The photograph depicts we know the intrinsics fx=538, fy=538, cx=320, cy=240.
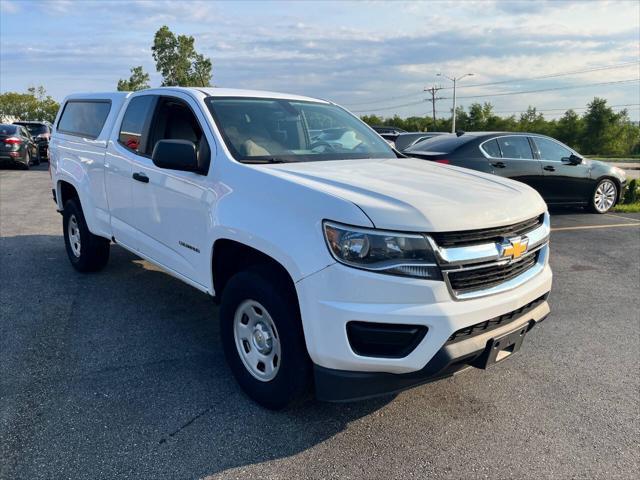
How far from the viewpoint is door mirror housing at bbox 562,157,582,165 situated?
10164 mm

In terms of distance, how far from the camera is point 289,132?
13.1 feet

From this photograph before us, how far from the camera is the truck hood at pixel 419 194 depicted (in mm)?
2625

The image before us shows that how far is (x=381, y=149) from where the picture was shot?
175 inches

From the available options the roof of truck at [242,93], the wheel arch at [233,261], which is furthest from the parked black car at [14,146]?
the wheel arch at [233,261]

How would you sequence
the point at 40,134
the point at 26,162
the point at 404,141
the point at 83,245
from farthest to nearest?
the point at 40,134
the point at 26,162
the point at 404,141
the point at 83,245

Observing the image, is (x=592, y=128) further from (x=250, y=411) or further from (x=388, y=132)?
(x=250, y=411)

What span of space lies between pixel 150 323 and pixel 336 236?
8.65ft

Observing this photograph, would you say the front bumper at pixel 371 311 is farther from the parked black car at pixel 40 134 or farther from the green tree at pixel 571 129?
the green tree at pixel 571 129

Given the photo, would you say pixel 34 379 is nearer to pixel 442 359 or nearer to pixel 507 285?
pixel 442 359

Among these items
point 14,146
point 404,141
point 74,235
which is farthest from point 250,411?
point 14,146

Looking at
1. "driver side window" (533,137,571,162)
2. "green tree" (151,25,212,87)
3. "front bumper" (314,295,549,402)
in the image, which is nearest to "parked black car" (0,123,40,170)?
"driver side window" (533,137,571,162)

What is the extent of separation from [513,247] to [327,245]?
1075mm

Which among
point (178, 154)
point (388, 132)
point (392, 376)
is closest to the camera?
point (392, 376)

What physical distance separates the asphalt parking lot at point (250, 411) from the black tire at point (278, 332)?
0.52 feet
